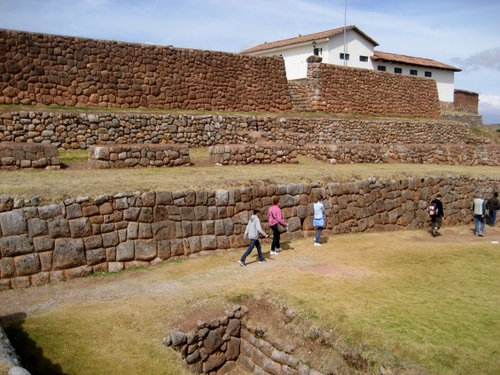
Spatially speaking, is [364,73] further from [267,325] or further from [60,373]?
[60,373]

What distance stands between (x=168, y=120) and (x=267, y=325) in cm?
1371

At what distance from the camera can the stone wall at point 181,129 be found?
1891 cm

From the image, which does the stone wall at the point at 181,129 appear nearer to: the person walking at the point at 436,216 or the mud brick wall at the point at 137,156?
the mud brick wall at the point at 137,156

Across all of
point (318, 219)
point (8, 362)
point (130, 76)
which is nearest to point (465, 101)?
point (130, 76)

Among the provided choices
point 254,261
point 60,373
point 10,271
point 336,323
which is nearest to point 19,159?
point 10,271

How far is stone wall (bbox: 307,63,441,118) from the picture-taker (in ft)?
102

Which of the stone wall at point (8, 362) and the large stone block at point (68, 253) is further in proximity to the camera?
the large stone block at point (68, 253)

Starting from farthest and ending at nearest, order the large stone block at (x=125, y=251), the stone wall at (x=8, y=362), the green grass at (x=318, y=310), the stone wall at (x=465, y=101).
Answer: the stone wall at (x=465, y=101) < the large stone block at (x=125, y=251) < the green grass at (x=318, y=310) < the stone wall at (x=8, y=362)

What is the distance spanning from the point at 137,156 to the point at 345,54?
3009 cm

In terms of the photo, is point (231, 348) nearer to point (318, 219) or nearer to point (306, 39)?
point (318, 219)

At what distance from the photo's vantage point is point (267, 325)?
10.2 metres

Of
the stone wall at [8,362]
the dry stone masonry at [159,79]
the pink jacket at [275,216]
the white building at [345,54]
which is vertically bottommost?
the stone wall at [8,362]

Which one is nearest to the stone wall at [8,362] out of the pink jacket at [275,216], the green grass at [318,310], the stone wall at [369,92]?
the green grass at [318,310]

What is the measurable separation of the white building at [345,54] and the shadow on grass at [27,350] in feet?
111
